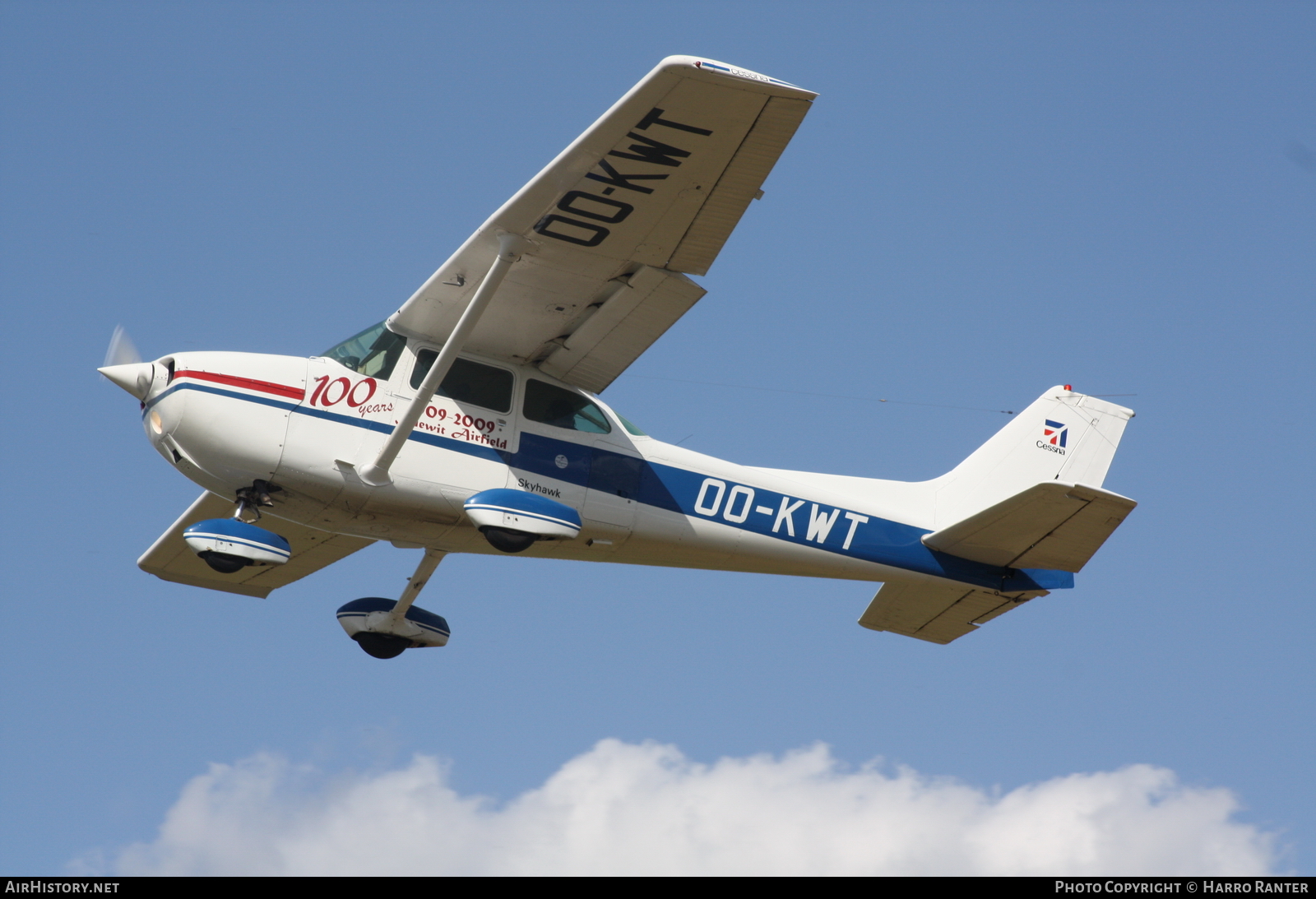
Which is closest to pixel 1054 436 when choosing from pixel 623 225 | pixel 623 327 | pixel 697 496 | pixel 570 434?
pixel 697 496

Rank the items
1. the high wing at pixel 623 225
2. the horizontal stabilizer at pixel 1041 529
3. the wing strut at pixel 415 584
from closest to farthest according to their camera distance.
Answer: the high wing at pixel 623 225 < the horizontal stabilizer at pixel 1041 529 < the wing strut at pixel 415 584

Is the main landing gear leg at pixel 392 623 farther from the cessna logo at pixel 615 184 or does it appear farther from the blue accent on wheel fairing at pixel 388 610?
the cessna logo at pixel 615 184

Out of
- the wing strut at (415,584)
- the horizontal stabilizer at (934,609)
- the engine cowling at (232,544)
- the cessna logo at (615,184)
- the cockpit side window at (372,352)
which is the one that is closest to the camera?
the cessna logo at (615,184)

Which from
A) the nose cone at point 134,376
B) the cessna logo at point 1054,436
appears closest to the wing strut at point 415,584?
the nose cone at point 134,376

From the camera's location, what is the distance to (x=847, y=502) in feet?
42.3

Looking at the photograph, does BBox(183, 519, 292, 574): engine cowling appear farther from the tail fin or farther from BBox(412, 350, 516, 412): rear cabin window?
the tail fin

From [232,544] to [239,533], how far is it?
10cm

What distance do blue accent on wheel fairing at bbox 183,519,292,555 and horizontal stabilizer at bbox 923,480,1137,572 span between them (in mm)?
5945

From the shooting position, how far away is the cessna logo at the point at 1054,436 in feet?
46.6

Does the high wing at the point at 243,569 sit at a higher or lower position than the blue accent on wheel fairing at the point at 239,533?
→ higher

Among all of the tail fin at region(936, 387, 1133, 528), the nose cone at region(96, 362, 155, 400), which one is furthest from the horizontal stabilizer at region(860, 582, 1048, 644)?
the nose cone at region(96, 362, 155, 400)

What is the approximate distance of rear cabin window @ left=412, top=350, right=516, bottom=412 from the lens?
11625 millimetres

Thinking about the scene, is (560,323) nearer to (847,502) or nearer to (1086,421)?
(847,502)
